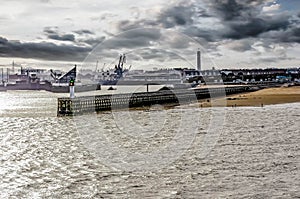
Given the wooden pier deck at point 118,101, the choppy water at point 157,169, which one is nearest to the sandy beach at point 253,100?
the wooden pier deck at point 118,101

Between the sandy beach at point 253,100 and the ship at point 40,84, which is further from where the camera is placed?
the ship at point 40,84

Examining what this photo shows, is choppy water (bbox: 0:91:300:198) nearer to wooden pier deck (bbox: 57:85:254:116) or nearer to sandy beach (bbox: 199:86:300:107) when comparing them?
wooden pier deck (bbox: 57:85:254:116)

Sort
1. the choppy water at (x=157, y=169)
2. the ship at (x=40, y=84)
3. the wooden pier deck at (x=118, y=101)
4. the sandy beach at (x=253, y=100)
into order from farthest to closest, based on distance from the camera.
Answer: the ship at (x=40, y=84) < the sandy beach at (x=253, y=100) < the wooden pier deck at (x=118, y=101) < the choppy water at (x=157, y=169)

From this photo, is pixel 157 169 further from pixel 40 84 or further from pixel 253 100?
pixel 40 84

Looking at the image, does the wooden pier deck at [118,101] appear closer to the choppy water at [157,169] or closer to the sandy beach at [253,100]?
the sandy beach at [253,100]

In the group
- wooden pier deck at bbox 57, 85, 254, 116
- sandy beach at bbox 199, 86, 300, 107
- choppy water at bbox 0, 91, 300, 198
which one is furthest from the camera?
sandy beach at bbox 199, 86, 300, 107

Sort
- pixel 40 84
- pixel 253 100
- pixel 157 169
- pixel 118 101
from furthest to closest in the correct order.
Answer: pixel 40 84 → pixel 253 100 → pixel 118 101 → pixel 157 169

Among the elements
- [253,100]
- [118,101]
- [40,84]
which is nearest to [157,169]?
[118,101]

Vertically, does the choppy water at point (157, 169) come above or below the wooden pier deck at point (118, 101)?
below

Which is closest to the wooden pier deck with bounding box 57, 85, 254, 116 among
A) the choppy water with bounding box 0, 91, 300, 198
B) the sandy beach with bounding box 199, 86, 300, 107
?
the sandy beach with bounding box 199, 86, 300, 107

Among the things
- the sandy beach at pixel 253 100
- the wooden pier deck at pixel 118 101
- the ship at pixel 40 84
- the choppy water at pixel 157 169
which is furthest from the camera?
the ship at pixel 40 84

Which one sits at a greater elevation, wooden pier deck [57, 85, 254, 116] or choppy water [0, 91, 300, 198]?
wooden pier deck [57, 85, 254, 116]

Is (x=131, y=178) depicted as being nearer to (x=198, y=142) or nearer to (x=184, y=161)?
(x=184, y=161)

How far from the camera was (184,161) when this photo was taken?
1448 centimetres
